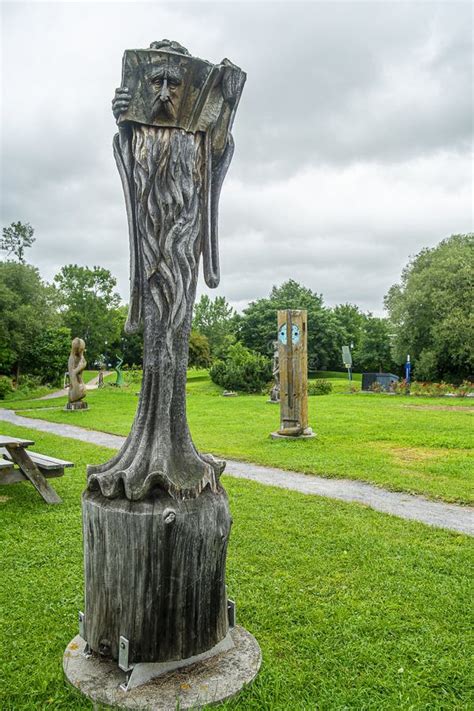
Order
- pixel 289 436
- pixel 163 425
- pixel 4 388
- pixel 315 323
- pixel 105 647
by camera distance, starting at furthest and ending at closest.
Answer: pixel 315 323 → pixel 4 388 → pixel 289 436 → pixel 163 425 → pixel 105 647

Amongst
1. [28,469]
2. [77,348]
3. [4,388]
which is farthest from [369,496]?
[4,388]

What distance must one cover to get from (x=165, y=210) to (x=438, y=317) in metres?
29.3

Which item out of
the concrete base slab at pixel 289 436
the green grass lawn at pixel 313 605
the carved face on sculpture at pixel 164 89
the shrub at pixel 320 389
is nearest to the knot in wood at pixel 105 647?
the green grass lawn at pixel 313 605

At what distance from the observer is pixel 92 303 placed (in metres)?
46.3

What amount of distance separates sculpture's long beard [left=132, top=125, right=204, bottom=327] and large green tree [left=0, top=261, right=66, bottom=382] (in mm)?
25004

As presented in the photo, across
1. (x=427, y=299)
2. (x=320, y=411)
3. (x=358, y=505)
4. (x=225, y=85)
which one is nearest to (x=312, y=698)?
(x=225, y=85)

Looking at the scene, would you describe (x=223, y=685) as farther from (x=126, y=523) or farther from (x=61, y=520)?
(x=61, y=520)

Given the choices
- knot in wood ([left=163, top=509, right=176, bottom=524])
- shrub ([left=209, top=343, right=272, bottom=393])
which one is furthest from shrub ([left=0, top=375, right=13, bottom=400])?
knot in wood ([left=163, top=509, right=176, bottom=524])

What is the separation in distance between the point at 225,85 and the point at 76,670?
318 centimetres

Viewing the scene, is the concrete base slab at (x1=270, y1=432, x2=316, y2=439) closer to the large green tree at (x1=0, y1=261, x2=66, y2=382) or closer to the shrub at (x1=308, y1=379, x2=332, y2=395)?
the shrub at (x1=308, y1=379, x2=332, y2=395)

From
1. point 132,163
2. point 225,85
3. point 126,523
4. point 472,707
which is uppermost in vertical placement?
point 225,85

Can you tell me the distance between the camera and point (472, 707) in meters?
2.77

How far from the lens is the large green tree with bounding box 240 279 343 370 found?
3891cm

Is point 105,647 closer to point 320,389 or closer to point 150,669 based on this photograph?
point 150,669
